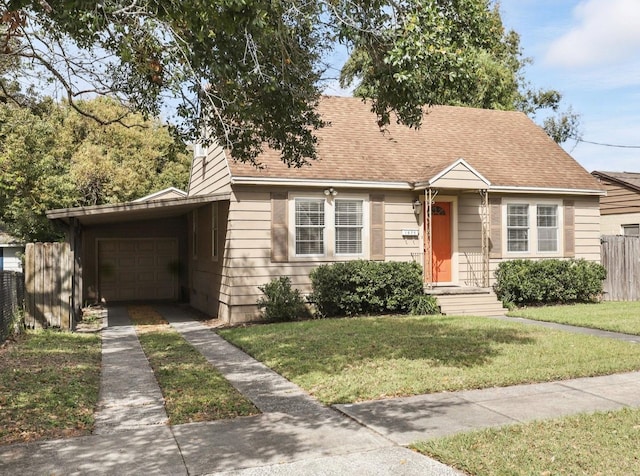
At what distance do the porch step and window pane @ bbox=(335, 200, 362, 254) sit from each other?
241 centimetres

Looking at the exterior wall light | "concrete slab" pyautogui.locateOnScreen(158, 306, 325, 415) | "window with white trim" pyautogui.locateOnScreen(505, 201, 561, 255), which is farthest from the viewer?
"window with white trim" pyautogui.locateOnScreen(505, 201, 561, 255)

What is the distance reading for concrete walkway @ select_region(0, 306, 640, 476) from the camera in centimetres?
446

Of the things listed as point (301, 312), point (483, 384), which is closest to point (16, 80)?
point (301, 312)

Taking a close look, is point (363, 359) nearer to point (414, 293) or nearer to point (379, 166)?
point (414, 293)

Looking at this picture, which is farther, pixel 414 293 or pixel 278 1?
pixel 414 293

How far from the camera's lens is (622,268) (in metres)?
17.0

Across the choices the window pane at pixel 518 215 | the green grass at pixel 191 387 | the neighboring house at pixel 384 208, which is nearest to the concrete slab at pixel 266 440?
the green grass at pixel 191 387

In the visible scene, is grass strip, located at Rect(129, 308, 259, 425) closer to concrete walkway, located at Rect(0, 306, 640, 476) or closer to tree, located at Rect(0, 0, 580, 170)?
concrete walkway, located at Rect(0, 306, 640, 476)

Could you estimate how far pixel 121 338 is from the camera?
37.4 ft

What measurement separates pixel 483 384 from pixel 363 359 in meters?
2.02

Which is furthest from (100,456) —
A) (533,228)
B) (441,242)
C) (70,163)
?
(70,163)

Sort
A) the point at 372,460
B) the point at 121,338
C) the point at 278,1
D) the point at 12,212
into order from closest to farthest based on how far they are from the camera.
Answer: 1. the point at 372,460
2. the point at 278,1
3. the point at 121,338
4. the point at 12,212

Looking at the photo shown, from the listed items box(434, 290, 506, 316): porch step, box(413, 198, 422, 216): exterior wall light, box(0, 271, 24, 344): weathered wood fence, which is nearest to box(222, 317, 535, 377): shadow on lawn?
box(434, 290, 506, 316): porch step

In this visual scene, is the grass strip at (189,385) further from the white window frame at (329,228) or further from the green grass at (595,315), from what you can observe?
the green grass at (595,315)
